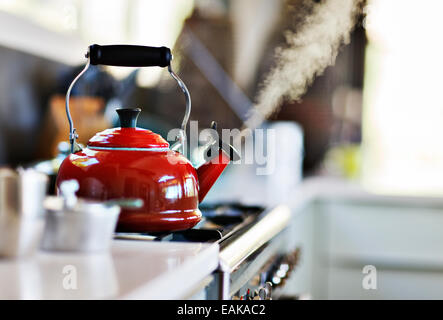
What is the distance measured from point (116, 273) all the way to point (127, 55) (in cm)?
49

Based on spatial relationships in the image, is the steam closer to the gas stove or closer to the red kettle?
the gas stove

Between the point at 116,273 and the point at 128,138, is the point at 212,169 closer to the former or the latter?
the point at 128,138

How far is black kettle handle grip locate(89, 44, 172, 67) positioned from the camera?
44.1 inches

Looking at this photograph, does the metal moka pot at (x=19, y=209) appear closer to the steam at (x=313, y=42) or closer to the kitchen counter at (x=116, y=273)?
the kitchen counter at (x=116, y=273)

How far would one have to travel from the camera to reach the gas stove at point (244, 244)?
1.00 meters

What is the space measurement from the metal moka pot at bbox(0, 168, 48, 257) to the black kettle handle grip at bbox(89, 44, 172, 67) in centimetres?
39

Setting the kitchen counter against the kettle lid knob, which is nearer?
the kitchen counter

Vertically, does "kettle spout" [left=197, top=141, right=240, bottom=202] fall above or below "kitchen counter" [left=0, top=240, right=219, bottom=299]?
above

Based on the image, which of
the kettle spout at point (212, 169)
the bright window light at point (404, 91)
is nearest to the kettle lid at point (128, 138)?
the kettle spout at point (212, 169)

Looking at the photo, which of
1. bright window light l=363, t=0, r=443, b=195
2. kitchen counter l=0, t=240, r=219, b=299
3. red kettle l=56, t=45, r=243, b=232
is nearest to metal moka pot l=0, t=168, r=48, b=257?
kitchen counter l=0, t=240, r=219, b=299

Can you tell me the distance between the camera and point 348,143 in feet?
12.7

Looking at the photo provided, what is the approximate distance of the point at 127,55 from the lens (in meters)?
1.12
